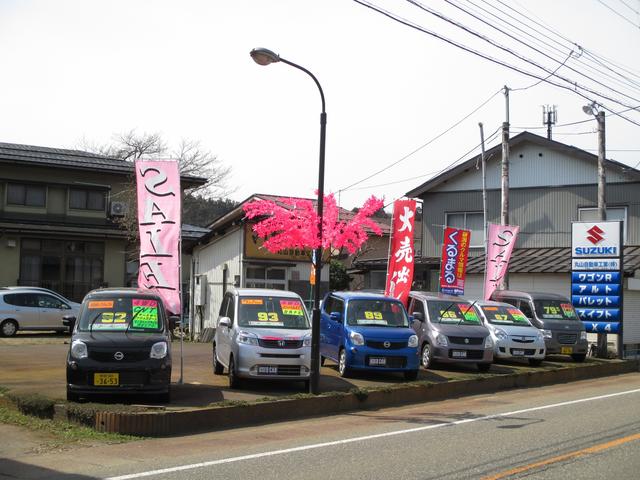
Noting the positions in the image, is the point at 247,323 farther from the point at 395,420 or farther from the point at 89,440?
the point at 89,440

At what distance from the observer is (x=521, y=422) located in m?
11.3

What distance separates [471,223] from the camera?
32.3 meters

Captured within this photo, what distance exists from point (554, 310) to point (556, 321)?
0.50m

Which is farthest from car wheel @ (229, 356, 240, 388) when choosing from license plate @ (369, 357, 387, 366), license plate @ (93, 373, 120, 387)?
license plate @ (369, 357, 387, 366)

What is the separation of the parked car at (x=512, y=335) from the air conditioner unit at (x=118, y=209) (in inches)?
723

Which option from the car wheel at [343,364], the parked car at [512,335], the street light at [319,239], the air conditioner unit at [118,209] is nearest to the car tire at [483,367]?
the parked car at [512,335]

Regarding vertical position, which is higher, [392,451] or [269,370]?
[269,370]

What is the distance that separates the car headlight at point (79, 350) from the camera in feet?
36.0

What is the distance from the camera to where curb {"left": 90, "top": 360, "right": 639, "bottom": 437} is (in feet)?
32.6

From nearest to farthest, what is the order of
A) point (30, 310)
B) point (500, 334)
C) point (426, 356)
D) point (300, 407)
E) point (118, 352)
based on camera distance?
point (118, 352), point (300, 407), point (426, 356), point (500, 334), point (30, 310)

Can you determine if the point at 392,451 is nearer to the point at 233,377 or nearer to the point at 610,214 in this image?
the point at 233,377

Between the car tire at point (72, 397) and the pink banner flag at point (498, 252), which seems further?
the pink banner flag at point (498, 252)

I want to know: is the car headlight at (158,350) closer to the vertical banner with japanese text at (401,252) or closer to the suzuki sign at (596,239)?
the vertical banner with japanese text at (401,252)

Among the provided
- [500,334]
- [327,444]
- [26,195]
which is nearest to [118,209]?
[26,195]
